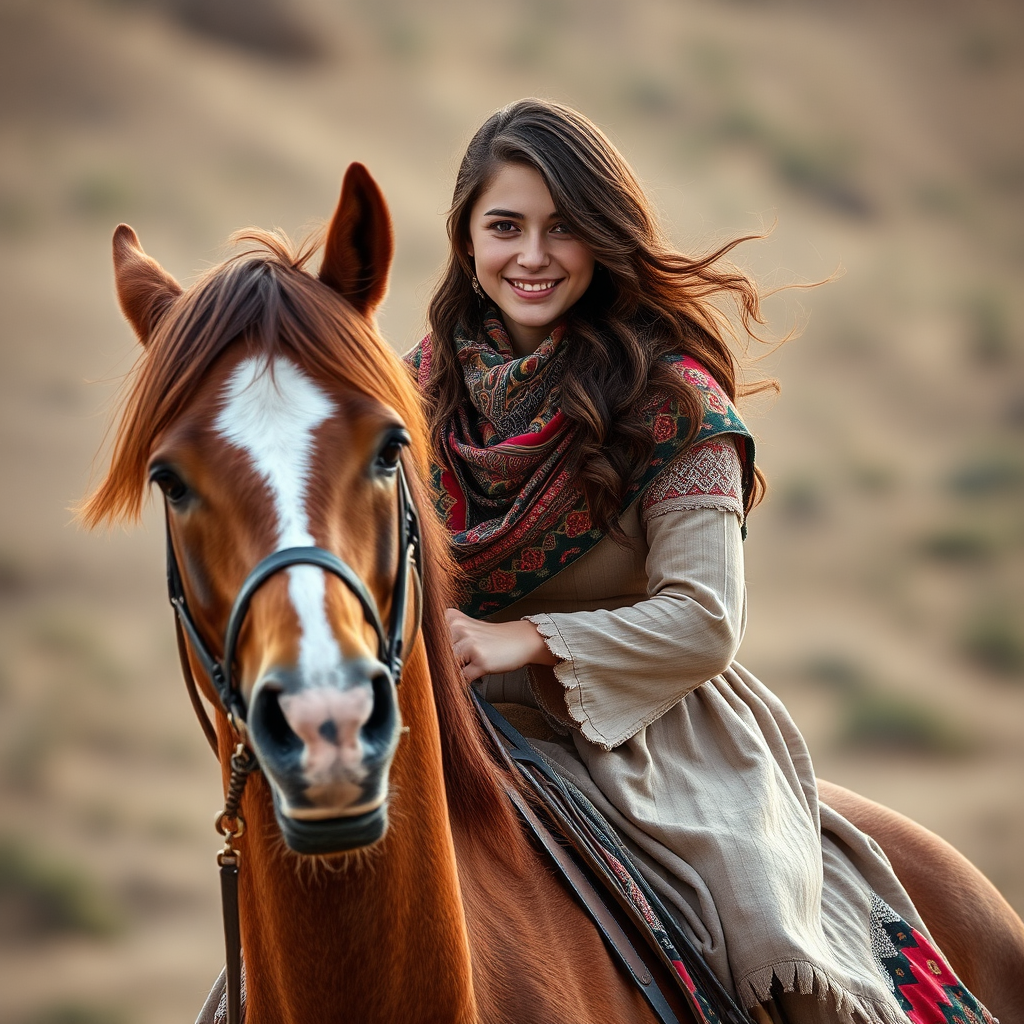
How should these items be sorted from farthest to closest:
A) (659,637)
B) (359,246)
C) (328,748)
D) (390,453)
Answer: (659,637), (359,246), (390,453), (328,748)

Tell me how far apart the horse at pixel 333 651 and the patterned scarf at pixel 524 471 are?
12.6 inches

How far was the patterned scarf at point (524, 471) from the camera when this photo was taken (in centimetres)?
187

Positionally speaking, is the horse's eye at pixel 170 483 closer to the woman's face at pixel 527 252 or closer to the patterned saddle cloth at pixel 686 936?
the patterned saddle cloth at pixel 686 936

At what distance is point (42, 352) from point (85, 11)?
13.9ft

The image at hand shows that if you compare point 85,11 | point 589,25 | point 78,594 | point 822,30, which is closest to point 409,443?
point 78,594

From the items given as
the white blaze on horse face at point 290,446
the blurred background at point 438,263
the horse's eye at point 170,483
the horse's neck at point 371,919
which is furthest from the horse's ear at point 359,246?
the blurred background at point 438,263

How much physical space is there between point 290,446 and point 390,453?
0.13 meters

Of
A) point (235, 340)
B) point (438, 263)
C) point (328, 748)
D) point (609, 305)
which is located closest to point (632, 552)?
point (609, 305)

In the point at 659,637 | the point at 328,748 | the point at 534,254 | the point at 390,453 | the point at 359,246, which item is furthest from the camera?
the point at 534,254

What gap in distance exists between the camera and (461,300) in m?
2.23

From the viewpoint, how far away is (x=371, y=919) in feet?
4.07

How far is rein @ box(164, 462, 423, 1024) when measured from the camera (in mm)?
1113

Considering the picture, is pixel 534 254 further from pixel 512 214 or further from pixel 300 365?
pixel 300 365

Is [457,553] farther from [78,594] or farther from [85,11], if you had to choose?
[85,11]
